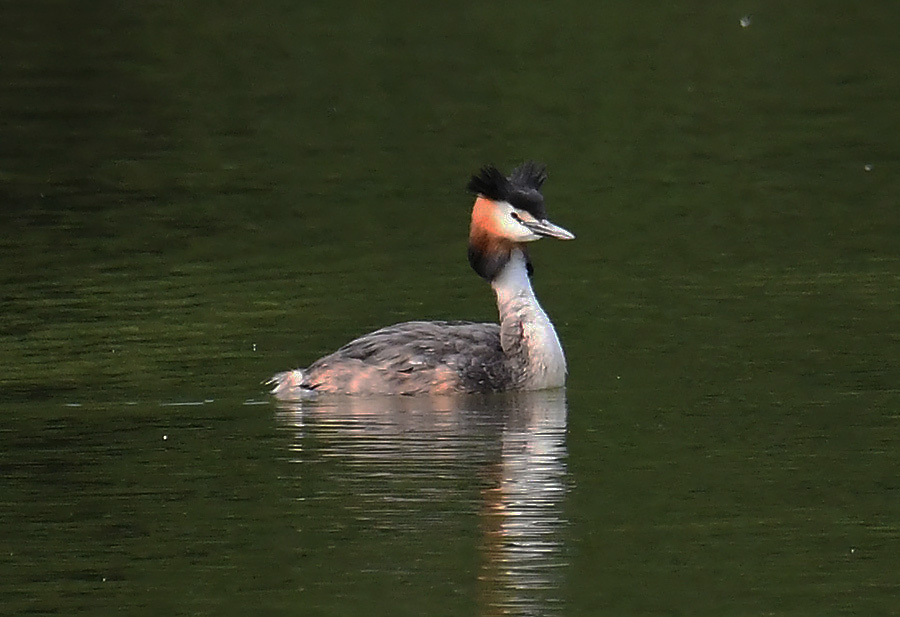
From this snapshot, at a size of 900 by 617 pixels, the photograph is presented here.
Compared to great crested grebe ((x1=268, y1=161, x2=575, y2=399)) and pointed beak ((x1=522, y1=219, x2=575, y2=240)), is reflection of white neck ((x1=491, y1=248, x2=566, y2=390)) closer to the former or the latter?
great crested grebe ((x1=268, y1=161, x2=575, y2=399))

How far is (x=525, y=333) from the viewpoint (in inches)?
581

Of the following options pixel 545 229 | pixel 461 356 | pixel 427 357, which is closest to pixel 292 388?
pixel 427 357

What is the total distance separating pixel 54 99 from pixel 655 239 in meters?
12.6

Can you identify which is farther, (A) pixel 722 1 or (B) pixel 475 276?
(A) pixel 722 1

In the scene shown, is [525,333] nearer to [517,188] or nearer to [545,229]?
[545,229]

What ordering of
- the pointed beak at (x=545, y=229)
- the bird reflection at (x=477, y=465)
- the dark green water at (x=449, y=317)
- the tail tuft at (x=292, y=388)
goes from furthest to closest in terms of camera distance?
the pointed beak at (x=545, y=229) < the tail tuft at (x=292, y=388) < the dark green water at (x=449, y=317) < the bird reflection at (x=477, y=465)

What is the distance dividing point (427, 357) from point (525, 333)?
25.2 inches

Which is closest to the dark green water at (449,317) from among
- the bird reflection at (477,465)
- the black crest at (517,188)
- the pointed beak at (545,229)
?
the bird reflection at (477,465)

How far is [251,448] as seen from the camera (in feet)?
42.7

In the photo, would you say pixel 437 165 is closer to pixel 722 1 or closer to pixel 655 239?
pixel 655 239

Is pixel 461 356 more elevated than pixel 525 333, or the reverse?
pixel 525 333

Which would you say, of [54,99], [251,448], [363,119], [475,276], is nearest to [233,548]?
[251,448]

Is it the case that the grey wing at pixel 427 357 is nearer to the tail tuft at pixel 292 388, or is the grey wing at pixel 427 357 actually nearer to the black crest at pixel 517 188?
the tail tuft at pixel 292 388

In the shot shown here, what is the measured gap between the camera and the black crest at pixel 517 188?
49.4 ft
